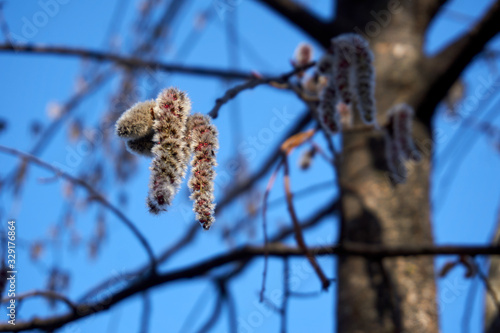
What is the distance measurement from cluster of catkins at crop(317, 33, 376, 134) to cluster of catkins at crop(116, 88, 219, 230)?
0.48 metres

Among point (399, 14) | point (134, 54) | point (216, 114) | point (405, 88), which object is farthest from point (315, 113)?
point (134, 54)

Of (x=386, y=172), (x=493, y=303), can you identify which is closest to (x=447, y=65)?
(x=386, y=172)

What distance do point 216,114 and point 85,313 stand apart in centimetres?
71

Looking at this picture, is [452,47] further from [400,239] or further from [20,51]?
[20,51]

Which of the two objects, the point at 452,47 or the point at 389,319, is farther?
the point at 452,47

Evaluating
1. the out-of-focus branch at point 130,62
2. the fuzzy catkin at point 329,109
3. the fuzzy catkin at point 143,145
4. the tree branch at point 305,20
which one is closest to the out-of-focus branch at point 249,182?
the out-of-focus branch at point 130,62

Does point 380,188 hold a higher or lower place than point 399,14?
lower

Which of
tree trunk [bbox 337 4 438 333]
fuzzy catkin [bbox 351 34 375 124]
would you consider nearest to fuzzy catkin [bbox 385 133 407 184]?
tree trunk [bbox 337 4 438 333]

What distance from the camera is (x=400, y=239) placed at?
1.73 metres

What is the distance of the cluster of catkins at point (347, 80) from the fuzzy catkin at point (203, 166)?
48cm

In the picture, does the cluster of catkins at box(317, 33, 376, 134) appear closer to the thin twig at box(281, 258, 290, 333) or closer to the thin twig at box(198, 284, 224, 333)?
the thin twig at box(281, 258, 290, 333)

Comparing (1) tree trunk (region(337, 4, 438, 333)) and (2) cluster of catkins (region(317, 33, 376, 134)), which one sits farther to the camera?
(1) tree trunk (region(337, 4, 438, 333))

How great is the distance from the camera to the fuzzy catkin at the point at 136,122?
946mm

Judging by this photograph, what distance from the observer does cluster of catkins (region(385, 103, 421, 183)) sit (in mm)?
1533
